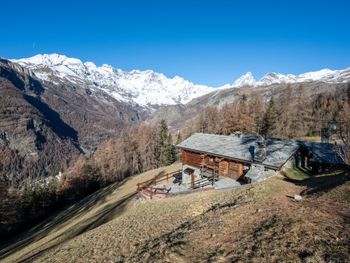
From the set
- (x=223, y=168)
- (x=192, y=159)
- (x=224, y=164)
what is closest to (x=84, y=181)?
(x=192, y=159)

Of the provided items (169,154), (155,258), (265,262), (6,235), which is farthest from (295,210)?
(169,154)

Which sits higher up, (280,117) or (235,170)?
(280,117)

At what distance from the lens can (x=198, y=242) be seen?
14812 mm

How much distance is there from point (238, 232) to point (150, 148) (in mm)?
107258

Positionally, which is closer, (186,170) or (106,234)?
(106,234)

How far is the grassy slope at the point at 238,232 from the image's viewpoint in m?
12.1

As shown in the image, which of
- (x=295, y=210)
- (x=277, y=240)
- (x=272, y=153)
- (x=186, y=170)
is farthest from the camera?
(x=186, y=170)

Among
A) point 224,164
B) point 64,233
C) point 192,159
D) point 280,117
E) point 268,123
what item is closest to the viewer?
point 64,233

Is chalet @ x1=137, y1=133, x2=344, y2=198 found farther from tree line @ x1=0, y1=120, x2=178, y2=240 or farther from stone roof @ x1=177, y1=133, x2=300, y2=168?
tree line @ x1=0, y1=120, x2=178, y2=240

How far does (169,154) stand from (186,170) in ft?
157

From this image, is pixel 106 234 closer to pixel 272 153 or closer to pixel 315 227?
pixel 315 227

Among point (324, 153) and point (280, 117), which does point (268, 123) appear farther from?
point (324, 153)

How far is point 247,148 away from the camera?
3825cm

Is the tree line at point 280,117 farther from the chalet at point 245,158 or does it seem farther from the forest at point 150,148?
the chalet at point 245,158
